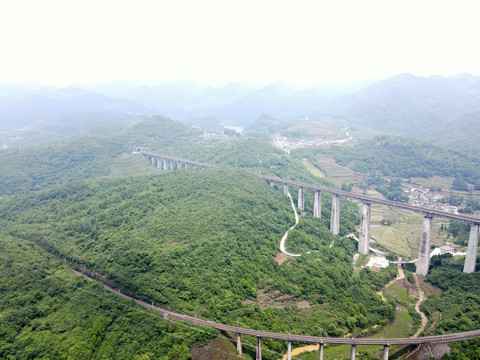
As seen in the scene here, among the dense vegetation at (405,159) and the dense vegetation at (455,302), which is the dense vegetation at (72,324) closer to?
the dense vegetation at (455,302)

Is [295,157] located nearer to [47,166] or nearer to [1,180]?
[47,166]

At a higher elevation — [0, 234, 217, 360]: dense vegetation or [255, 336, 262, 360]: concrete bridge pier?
[0, 234, 217, 360]: dense vegetation

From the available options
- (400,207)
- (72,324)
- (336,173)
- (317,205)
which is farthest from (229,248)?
(336,173)

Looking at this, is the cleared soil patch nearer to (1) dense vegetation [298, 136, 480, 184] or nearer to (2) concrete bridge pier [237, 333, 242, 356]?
(2) concrete bridge pier [237, 333, 242, 356]

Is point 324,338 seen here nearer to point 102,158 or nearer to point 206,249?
point 206,249

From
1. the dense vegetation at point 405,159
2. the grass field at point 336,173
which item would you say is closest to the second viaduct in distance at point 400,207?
the grass field at point 336,173


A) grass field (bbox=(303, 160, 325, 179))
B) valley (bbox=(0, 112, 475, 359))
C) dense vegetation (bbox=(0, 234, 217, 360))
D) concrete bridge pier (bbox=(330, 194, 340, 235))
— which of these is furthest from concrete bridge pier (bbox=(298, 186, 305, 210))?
dense vegetation (bbox=(0, 234, 217, 360))

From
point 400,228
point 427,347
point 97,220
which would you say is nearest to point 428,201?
point 400,228
